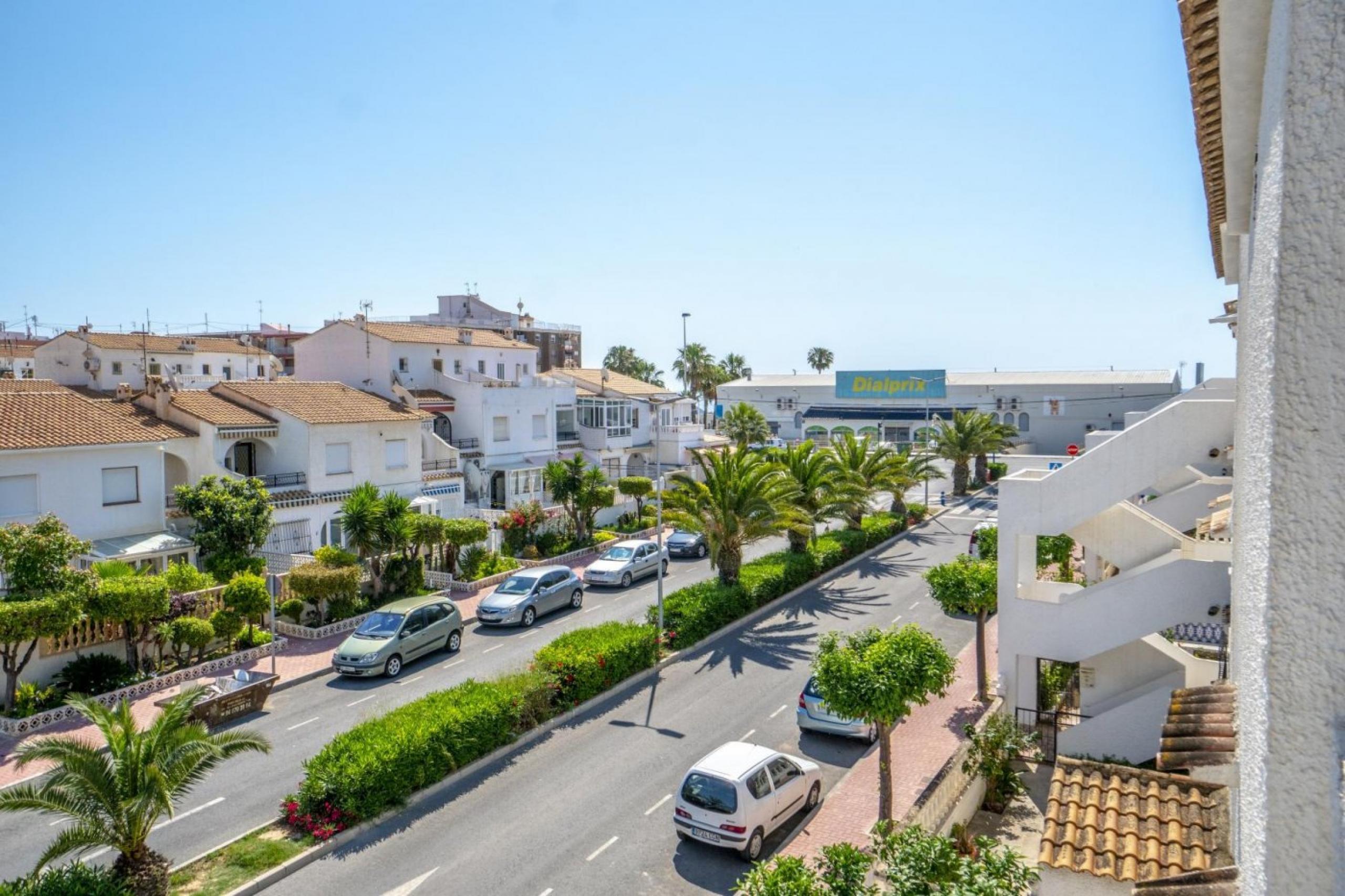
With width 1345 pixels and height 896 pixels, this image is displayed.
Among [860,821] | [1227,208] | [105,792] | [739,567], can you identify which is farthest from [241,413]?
[1227,208]

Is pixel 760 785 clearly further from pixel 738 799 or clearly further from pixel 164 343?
pixel 164 343

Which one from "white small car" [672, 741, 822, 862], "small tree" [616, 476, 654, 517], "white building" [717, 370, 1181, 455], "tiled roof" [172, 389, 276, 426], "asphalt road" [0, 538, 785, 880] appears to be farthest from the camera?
"white building" [717, 370, 1181, 455]

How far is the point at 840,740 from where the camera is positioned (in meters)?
17.2

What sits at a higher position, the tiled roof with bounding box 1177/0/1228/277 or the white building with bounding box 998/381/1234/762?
the tiled roof with bounding box 1177/0/1228/277

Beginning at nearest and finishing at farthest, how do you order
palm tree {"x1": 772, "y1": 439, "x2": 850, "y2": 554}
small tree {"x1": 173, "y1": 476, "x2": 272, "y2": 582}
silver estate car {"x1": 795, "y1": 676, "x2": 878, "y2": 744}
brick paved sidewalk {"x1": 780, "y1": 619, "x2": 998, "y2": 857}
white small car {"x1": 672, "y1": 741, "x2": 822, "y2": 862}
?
white small car {"x1": 672, "y1": 741, "x2": 822, "y2": 862}
brick paved sidewalk {"x1": 780, "y1": 619, "x2": 998, "y2": 857}
silver estate car {"x1": 795, "y1": 676, "x2": 878, "y2": 744}
small tree {"x1": 173, "y1": 476, "x2": 272, "y2": 582}
palm tree {"x1": 772, "y1": 439, "x2": 850, "y2": 554}

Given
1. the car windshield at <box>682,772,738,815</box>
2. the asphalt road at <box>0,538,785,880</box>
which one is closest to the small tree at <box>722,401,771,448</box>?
the asphalt road at <box>0,538,785,880</box>

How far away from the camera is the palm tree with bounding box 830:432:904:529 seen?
35531mm

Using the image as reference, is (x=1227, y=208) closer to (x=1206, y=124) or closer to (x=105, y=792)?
(x=1206, y=124)

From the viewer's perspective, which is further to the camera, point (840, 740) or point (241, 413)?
point (241, 413)

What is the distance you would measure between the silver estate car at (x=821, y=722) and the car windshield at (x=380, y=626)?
33.5 ft

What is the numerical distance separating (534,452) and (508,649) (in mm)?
22430

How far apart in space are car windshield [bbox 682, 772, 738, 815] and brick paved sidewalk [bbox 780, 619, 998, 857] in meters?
1.21

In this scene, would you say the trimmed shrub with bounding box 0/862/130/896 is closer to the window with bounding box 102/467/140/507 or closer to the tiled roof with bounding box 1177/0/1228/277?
the tiled roof with bounding box 1177/0/1228/277

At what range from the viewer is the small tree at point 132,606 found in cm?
1869
